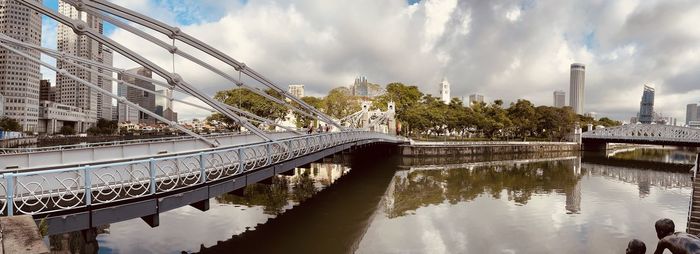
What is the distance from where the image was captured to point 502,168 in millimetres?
52031

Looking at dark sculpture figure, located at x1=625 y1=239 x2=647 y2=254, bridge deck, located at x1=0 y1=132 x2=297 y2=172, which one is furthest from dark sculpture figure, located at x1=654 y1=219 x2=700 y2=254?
bridge deck, located at x1=0 y1=132 x2=297 y2=172

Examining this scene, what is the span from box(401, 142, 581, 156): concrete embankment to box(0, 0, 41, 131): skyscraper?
348 ft

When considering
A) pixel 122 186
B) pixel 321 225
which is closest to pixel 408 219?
pixel 321 225

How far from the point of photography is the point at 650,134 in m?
84.7

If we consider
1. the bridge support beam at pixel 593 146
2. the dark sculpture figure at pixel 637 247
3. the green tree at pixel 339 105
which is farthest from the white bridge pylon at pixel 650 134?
the dark sculpture figure at pixel 637 247

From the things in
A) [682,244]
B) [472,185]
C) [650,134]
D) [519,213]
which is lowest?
[472,185]

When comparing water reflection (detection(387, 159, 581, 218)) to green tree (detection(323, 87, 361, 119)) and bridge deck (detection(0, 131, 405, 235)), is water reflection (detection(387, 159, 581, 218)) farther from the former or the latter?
green tree (detection(323, 87, 361, 119))

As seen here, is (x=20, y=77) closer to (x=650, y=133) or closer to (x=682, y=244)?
(x=682, y=244)

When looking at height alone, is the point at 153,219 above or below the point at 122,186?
below

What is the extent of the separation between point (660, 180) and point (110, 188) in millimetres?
51864

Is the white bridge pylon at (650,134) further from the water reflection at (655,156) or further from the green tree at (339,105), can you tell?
the green tree at (339,105)

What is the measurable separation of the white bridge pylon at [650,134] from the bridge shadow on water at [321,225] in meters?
68.3

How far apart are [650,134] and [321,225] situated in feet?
294

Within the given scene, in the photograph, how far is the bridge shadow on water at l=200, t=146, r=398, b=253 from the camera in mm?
17078
